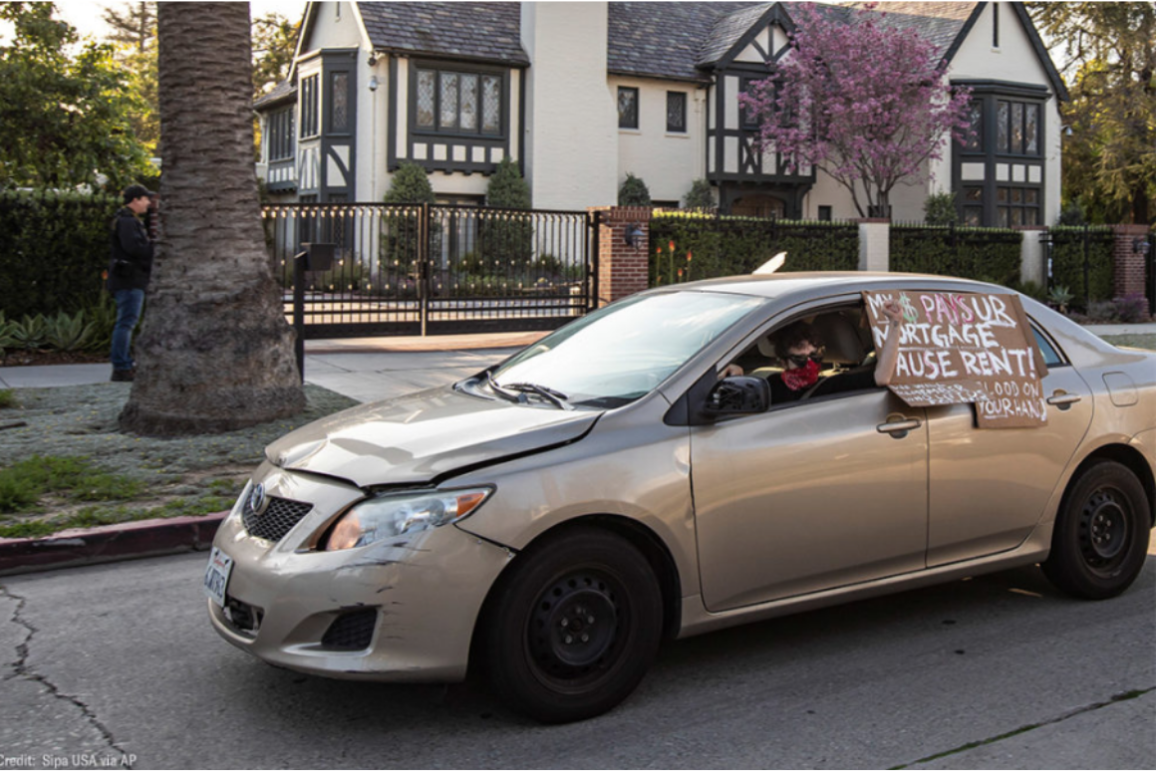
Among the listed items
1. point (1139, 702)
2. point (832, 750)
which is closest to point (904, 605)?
point (1139, 702)

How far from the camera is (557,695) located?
3918 millimetres

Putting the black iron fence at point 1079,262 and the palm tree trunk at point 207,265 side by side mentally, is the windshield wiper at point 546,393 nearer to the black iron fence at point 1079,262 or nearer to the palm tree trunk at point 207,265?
the palm tree trunk at point 207,265

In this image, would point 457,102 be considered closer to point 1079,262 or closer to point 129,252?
point 1079,262

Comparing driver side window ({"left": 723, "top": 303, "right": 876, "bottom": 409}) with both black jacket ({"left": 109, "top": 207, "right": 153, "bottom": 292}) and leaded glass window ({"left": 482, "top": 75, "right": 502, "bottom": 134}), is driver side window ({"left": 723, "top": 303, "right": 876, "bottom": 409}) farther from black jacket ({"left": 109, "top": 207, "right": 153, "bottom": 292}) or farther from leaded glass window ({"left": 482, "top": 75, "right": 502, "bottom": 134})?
leaded glass window ({"left": 482, "top": 75, "right": 502, "bottom": 134})

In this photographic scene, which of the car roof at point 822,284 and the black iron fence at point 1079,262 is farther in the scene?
the black iron fence at point 1079,262

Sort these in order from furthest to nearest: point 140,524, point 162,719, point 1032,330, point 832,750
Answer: point 140,524
point 1032,330
point 162,719
point 832,750

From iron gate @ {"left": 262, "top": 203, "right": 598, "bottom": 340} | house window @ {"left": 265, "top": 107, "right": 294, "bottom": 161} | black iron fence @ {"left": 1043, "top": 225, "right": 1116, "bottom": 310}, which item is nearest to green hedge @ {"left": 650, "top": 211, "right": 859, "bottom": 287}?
iron gate @ {"left": 262, "top": 203, "right": 598, "bottom": 340}

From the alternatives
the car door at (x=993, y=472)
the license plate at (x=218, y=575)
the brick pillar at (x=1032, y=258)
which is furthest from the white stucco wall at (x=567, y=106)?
the license plate at (x=218, y=575)

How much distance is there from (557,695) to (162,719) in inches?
57.3

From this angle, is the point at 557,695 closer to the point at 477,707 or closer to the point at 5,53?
the point at 477,707

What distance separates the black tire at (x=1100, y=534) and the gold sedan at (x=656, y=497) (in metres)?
0.01

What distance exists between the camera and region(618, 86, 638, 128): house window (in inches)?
1318

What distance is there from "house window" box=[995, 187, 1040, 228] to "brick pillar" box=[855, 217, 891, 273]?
17032 mm

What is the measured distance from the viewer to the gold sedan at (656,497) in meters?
3.79
